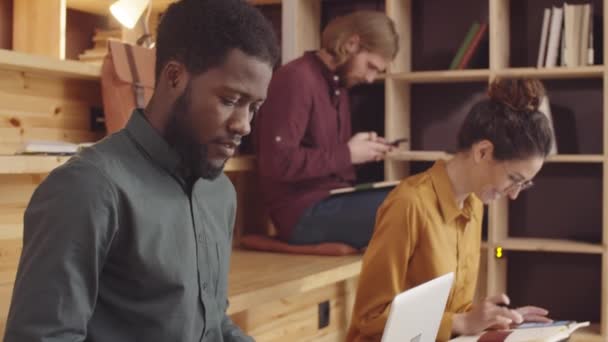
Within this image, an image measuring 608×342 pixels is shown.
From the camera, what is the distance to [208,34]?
108 cm

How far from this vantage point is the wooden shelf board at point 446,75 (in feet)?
10.5

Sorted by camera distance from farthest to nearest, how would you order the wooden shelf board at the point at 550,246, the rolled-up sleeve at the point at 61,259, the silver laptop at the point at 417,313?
the wooden shelf board at the point at 550,246, the silver laptop at the point at 417,313, the rolled-up sleeve at the point at 61,259

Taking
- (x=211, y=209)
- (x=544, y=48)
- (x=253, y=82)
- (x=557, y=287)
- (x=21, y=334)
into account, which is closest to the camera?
(x=21, y=334)

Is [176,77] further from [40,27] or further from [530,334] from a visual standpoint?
[40,27]

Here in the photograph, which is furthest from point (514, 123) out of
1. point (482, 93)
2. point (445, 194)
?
point (482, 93)

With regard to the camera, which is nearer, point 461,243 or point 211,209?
point 211,209

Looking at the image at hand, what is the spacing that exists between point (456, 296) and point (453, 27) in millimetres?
1717

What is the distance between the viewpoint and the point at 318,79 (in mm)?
3072

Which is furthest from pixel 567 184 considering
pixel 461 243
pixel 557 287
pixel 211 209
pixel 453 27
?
pixel 211 209

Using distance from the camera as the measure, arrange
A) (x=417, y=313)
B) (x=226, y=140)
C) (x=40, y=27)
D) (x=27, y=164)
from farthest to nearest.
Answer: (x=40, y=27)
(x=27, y=164)
(x=417, y=313)
(x=226, y=140)

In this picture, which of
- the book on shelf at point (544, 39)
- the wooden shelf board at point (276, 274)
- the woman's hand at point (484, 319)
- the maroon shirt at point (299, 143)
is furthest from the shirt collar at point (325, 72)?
the woman's hand at point (484, 319)

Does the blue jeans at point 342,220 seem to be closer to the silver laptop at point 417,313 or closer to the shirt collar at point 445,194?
the shirt collar at point 445,194

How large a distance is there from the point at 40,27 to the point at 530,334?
3368 mm

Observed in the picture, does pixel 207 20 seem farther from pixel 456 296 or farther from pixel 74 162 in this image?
pixel 456 296
